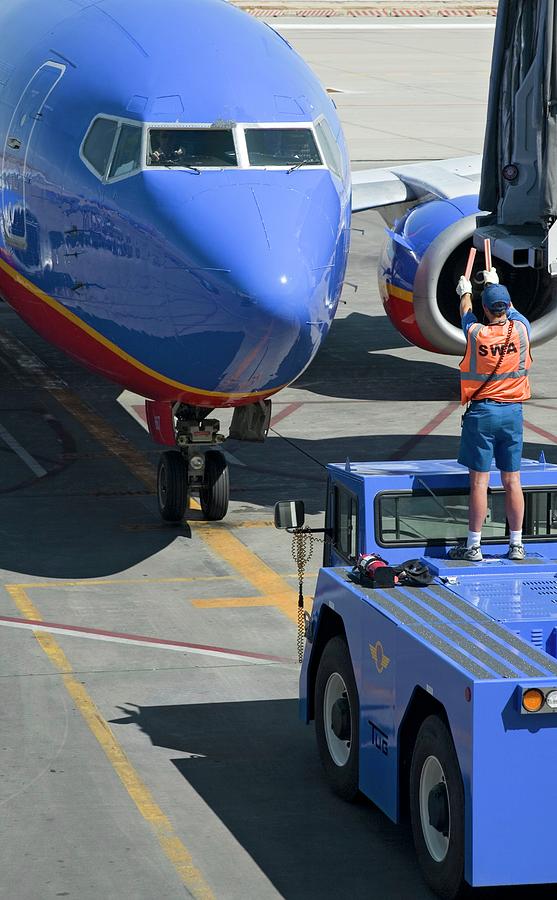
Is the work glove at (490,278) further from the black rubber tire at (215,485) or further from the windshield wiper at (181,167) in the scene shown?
the black rubber tire at (215,485)

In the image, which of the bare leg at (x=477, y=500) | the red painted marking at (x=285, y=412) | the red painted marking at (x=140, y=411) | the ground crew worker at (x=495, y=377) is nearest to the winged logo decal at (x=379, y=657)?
the bare leg at (x=477, y=500)

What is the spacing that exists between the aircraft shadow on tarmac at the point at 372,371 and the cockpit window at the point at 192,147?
887cm

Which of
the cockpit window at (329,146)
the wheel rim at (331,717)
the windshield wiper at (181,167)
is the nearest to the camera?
the wheel rim at (331,717)

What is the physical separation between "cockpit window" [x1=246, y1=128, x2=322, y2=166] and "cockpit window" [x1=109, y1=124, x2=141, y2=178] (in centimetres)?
104

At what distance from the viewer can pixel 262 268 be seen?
14984mm

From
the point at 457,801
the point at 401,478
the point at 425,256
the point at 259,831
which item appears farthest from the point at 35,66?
the point at 457,801

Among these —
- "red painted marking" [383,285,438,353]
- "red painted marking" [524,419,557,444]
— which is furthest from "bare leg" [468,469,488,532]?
"red painted marking" [383,285,438,353]

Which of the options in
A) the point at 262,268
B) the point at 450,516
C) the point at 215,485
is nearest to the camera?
the point at 450,516

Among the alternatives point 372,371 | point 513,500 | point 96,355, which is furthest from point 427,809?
point 372,371

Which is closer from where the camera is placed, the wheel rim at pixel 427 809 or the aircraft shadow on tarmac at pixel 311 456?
the wheel rim at pixel 427 809

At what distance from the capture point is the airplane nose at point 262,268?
15.0 metres

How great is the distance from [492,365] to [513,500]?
1.25 metres

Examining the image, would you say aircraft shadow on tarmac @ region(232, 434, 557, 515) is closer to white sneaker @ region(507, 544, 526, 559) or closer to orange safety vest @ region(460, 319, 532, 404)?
orange safety vest @ region(460, 319, 532, 404)

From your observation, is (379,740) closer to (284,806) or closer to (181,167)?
(284,806)
